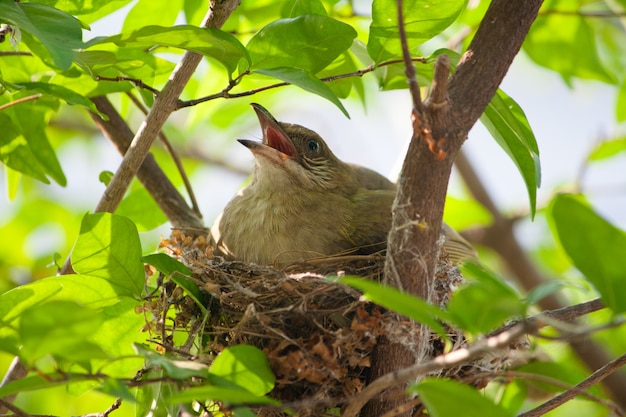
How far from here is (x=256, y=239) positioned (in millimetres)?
3607

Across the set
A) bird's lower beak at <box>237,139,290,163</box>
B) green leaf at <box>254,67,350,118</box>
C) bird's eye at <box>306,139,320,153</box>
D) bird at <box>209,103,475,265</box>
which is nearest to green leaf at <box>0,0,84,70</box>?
green leaf at <box>254,67,350,118</box>

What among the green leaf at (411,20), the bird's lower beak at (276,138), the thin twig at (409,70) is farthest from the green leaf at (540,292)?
the bird's lower beak at (276,138)

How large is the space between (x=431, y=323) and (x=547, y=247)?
193 inches

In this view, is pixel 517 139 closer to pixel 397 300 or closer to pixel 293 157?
pixel 397 300

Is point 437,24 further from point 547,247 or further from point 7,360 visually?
Result: point 547,247

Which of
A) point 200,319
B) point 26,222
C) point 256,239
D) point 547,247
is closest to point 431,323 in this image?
point 200,319

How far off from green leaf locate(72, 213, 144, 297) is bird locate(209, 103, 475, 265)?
0.85 meters

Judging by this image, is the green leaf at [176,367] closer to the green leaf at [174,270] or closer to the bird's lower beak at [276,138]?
the green leaf at [174,270]

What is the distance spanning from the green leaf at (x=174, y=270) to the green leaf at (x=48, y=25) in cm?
78

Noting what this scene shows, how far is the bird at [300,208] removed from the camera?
11.6 ft

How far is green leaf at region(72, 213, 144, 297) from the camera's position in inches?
104

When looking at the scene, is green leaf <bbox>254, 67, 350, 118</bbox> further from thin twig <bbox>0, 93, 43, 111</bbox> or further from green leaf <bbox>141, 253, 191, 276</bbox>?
thin twig <bbox>0, 93, 43, 111</bbox>

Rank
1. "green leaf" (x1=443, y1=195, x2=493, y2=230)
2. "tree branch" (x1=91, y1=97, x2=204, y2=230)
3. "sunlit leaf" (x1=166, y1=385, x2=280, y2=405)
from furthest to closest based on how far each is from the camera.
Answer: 1. "green leaf" (x1=443, y1=195, x2=493, y2=230)
2. "tree branch" (x1=91, y1=97, x2=204, y2=230)
3. "sunlit leaf" (x1=166, y1=385, x2=280, y2=405)

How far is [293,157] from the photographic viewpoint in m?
4.02
